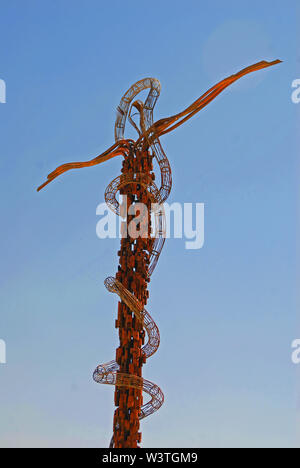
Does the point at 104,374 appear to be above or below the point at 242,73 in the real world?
below

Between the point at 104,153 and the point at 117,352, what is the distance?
4.07 m

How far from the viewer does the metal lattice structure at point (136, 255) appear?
12.3 metres

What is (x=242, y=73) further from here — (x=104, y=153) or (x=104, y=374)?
(x=104, y=374)

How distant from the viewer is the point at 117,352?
12.5 m

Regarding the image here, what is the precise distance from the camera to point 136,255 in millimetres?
12758

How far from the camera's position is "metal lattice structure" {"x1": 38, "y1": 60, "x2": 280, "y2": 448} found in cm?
1226
